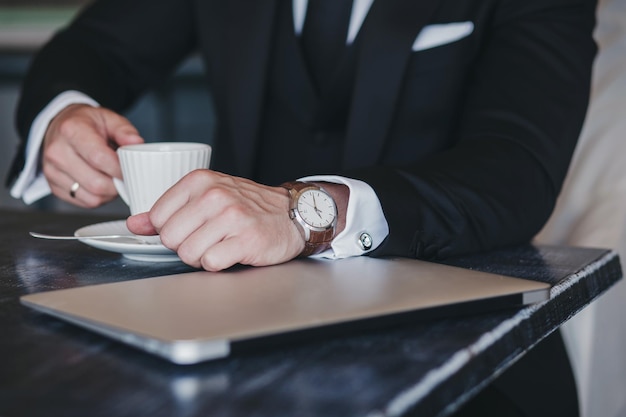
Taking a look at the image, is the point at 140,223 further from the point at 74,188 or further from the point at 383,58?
the point at 383,58

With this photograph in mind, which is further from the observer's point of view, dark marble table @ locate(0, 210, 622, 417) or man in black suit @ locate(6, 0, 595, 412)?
man in black suit @ locate(6, 0, 595, 412)

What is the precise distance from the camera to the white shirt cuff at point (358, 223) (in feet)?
2.53

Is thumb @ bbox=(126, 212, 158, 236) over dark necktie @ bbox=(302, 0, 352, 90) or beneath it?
beneath

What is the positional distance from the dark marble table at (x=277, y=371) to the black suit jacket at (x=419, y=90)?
0.71 feet

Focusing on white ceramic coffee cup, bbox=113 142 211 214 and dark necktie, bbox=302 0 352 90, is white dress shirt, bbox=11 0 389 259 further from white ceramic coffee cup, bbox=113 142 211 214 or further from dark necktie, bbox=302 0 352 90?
white ceramic coffee cup, bbox=113 142 211 214

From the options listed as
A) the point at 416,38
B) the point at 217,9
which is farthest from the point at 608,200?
the point at 217,9

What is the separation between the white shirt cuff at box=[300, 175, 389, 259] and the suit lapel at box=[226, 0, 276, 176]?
553mm

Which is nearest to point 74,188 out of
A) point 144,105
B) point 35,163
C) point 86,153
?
point 86,153

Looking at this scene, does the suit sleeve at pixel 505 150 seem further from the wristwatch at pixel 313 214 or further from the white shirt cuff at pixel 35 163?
the white shirt cuff at pixel 35 163

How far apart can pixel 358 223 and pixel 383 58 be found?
0.50 meters

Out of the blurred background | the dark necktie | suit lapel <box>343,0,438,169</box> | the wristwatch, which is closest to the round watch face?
the wristwatch

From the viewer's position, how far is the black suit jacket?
2.91ft

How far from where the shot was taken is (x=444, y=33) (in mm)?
1248

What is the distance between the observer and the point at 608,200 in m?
1.39
